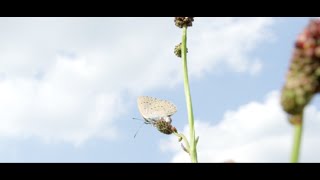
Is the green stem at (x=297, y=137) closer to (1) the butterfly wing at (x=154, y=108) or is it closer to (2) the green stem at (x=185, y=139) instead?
(2) the green stem at (x=185, y=139)

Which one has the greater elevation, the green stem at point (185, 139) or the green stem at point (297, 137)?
the green stem at point (185, 139)

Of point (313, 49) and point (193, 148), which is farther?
point (193, 148)

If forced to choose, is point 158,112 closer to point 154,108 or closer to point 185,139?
point 154,108

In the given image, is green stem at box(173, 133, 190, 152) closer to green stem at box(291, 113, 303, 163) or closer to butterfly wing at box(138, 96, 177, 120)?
butterfly wing at box(138, 96, 177, 120)

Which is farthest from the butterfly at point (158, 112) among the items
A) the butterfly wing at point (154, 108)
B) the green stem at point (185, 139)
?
the green stem at point (185, 139)

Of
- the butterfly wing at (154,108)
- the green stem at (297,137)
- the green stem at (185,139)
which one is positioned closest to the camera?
the green stem at (297,137)

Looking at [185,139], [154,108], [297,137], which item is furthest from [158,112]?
[297,137]

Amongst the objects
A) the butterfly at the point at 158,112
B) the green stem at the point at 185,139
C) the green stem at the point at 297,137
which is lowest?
the green stem at the point at 297,137
